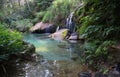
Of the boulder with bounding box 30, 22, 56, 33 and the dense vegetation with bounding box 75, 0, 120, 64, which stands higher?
the dense vegetation with bounding box 75, 0, 120, 64

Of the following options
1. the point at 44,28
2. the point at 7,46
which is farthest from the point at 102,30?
the point at 44,28

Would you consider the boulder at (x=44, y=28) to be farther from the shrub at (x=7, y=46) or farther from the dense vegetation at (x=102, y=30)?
the shrub at (x=7, y=46)

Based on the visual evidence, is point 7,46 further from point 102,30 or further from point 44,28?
point 44,28

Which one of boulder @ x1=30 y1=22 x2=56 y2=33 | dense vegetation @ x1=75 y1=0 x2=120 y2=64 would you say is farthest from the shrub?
boulder @ x1=30 y1=22 x2=56 y2=33

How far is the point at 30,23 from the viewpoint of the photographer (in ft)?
67.7

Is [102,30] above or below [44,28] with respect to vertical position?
above

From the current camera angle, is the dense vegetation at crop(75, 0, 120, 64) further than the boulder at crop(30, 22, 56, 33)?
No

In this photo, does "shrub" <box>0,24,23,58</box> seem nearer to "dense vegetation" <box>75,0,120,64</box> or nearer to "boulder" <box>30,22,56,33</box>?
"dense vegetation" <box>75,0,120,64</box>

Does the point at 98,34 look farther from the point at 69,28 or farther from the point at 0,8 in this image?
the point at 0,8

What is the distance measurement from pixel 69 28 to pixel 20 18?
30.6 ft

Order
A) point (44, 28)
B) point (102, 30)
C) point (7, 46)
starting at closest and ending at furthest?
point (7, 46) < point (102, 30) < point (44, 28)

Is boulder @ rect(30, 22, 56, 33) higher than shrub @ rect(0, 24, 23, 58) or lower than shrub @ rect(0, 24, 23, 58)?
lower

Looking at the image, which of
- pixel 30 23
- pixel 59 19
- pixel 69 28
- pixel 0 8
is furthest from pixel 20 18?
pixel 69 28

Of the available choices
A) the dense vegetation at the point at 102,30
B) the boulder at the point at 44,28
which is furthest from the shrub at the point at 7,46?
the boulder at the point at 44,28
